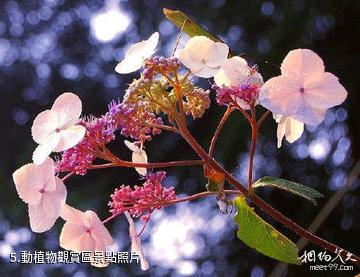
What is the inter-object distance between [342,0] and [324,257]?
3.27 ft

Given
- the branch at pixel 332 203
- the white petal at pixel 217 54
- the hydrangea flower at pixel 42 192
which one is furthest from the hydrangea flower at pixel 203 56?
the branch at pixel 332 203

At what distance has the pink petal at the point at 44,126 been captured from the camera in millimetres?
427

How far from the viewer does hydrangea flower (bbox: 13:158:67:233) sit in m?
0.42

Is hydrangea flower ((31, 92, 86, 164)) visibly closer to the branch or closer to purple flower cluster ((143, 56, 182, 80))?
purple flower cluster ((143, 56, 182, 80))

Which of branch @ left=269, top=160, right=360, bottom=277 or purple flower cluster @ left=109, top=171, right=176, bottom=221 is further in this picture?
branch @ left=269, top=160, right=360, bottom=277

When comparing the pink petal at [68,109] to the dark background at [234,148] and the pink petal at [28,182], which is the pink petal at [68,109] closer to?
the pink petal at [28,182]

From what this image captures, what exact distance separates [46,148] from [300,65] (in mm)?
161

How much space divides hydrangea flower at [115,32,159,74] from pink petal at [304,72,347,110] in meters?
0.11

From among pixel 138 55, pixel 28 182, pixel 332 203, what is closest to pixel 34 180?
pixel 28 182

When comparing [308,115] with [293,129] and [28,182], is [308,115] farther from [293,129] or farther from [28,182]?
[28,182]

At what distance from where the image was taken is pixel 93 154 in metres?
0.44

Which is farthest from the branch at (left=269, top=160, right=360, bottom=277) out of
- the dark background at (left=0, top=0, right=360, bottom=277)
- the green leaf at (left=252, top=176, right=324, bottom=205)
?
the green leaf at (left=252, top=176, right=324, bottom=205)

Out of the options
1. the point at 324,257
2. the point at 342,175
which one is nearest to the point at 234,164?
A: the point at 342,175

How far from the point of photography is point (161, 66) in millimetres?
432
